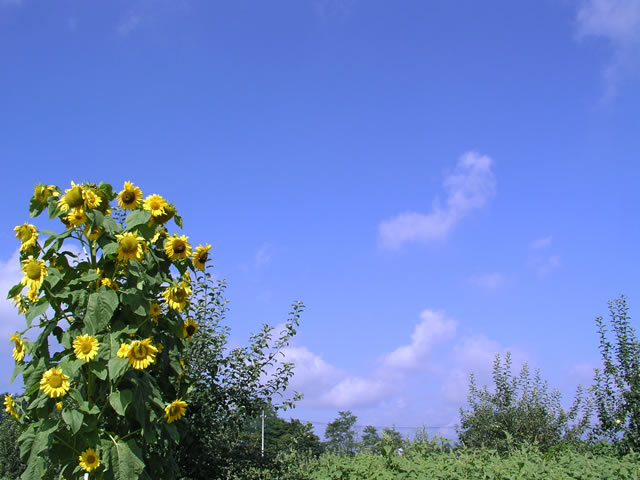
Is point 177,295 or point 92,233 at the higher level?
point 92,233

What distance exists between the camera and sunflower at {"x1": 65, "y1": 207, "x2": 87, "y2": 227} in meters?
Answer: 4.10

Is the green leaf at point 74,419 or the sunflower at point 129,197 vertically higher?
the sunflower at point 129,197

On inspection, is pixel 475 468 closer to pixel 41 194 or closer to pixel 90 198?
pixel 90 198

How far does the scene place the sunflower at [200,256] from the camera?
14.7 ft

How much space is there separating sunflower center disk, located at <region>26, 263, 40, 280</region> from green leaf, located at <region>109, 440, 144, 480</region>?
1.27 meters

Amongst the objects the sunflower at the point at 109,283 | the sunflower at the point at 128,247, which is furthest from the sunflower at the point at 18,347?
the sunflower at the point at 128,247

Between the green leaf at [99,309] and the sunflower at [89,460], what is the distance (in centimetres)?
78

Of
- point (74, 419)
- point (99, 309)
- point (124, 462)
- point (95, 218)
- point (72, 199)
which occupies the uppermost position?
point (72, 199)

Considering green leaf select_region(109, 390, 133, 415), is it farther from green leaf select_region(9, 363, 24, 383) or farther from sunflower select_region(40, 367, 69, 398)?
green leaf select_region(9, 363, 24, 383)

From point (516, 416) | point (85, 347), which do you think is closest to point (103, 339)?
point (85, 347)

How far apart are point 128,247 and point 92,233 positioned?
1.24ft

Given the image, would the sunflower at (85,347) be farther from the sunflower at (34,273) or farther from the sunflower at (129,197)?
the sunflower at (129,197)

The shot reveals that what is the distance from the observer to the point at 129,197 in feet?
14.6

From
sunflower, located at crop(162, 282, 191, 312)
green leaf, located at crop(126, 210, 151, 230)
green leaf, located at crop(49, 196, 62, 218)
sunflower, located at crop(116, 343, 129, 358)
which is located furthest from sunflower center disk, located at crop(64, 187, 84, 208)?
sunflower, located at crop(116, 343, 129, 358)
